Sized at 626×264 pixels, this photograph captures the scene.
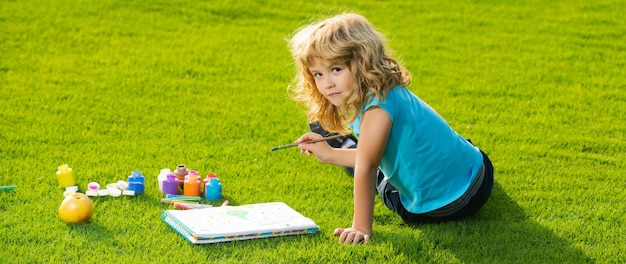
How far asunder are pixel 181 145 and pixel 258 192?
920 millimetres

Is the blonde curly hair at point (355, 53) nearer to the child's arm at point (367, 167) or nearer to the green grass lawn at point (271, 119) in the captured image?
the child's arm at point (367, 167)

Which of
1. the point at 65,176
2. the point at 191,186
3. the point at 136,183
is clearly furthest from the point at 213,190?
the point at 65,176

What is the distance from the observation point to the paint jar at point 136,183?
4422mm

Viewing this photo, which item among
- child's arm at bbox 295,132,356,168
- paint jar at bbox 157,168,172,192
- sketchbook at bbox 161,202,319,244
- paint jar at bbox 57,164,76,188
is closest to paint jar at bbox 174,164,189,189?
paint jar at bbox 157,168,172,192

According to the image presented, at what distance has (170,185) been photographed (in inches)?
176

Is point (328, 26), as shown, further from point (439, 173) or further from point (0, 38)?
point (0, 38)

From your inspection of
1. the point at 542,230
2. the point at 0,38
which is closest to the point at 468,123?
the point at 542,230

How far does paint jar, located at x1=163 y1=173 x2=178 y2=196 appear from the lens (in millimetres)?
4455

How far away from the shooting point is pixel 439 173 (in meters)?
4.04

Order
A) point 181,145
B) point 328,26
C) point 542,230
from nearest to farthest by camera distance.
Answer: point 328,26
point 542,230
point 181,145

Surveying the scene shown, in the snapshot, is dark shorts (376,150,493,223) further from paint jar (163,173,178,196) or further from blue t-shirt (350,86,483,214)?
paint jar (163,173,178,196)

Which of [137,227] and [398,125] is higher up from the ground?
[398,125]

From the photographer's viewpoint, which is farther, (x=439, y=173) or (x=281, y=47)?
(x=281, y=47)

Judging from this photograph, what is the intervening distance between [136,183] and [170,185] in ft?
0.57
